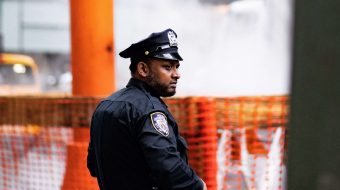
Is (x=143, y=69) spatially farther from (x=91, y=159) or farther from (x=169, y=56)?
(x=91, y=159)

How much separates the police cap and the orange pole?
225 cm

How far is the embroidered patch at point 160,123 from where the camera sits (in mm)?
1907

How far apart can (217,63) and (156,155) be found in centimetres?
895

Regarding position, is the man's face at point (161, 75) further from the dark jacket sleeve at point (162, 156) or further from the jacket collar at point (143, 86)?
the dark jacket sleeve at point (162, 156)

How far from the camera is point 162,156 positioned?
188cm

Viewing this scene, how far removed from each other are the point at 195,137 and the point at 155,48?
1.42 m

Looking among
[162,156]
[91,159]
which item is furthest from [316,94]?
[91,159]

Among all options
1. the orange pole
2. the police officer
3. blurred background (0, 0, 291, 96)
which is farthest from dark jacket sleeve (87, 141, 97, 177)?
blurred background (0, 0, 291, 96)

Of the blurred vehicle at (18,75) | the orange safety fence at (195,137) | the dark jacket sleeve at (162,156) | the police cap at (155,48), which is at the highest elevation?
the police cap at (155,48)

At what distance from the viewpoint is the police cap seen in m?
2.12

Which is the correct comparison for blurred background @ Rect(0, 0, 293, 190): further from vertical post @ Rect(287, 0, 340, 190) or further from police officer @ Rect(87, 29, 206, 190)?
police officer @ Rect(87, 29, 206, 190)

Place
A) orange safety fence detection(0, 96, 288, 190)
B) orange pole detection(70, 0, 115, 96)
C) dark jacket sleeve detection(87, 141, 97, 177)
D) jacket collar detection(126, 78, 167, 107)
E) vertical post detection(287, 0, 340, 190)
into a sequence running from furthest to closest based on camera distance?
orange pole detection(70, 0, 115, 96) → orange safety fence detection(0, 96, 288, 190) → dark jacket sleeve detection(87, 141, 97, 177) → jacket collar detection(126, 78, 167, 107) → vertical post detection(287, 0, 340, 190)

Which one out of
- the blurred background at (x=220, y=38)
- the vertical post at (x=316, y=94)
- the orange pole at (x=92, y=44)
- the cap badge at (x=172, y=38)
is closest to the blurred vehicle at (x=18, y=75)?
the blurred background at (x=220, y=38)

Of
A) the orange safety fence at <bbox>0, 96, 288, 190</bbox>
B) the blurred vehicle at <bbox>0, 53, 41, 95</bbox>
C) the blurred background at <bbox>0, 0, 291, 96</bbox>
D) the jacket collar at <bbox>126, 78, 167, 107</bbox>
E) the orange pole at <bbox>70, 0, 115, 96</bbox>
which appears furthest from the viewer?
the blurred vehicle at <bbox>0, 53, 41, 95</bbox>
